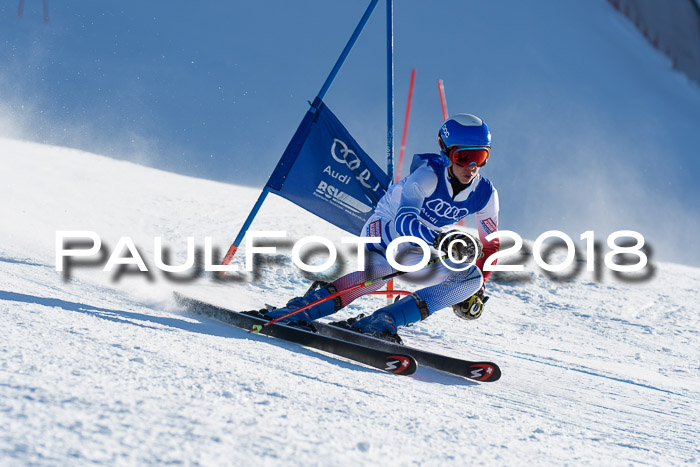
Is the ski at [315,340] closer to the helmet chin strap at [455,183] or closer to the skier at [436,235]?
the skier at [436,235]

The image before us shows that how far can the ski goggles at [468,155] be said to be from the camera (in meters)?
3.15

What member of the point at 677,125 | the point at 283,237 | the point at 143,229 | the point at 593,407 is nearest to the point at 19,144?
the point at 143,229

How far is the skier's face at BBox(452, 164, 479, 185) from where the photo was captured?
126 inches

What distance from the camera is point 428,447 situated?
63.8 inches

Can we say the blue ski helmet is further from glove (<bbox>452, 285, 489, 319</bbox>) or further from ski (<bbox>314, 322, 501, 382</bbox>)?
ski (<bbox>314, 322, 501, 382</bbox>)

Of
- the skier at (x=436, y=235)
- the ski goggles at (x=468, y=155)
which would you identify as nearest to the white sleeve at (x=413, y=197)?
the skier at (x=436, y=235)

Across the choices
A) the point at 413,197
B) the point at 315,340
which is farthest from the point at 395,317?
the point at 413,197

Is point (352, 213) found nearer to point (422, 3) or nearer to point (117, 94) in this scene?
point (117, 94)

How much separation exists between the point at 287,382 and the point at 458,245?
1160mm

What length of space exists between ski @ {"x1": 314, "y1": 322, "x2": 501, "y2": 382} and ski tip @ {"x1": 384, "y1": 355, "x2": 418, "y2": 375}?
268 mm

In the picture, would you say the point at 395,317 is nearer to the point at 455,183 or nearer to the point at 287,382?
the point at 455,183

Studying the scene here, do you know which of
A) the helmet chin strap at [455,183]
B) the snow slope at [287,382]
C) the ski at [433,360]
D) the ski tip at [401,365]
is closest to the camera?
the snow slope at [287,382]

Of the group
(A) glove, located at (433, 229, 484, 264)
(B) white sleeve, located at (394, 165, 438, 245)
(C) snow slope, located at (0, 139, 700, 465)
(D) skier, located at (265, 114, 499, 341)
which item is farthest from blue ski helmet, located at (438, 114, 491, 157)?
(C) snow slope, located at (0, 139, 700, 465)

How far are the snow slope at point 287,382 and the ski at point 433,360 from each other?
0.05 metres
